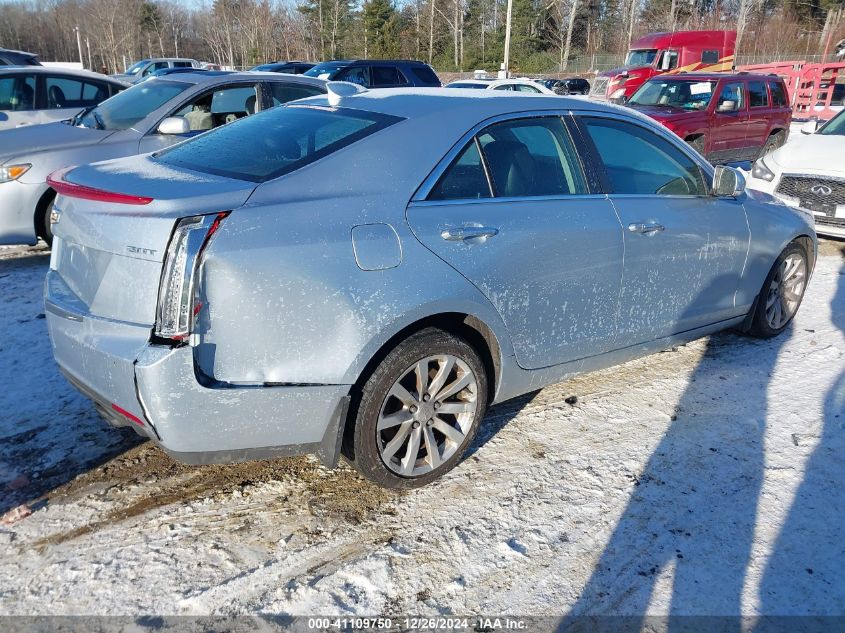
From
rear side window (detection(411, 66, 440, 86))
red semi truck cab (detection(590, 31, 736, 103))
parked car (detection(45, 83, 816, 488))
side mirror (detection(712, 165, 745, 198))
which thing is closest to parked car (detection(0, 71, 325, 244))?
parked car (detection(45, 83, 816, 488))

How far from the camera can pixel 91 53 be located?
67.6m

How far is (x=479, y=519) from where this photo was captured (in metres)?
3.00

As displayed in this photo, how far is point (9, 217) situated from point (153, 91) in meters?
1.94

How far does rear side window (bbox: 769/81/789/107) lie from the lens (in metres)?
13.6

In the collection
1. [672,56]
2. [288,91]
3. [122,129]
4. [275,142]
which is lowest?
[122,129]

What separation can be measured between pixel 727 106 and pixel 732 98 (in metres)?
0.42

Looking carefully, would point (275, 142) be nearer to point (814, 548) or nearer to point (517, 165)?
point (517, 165)

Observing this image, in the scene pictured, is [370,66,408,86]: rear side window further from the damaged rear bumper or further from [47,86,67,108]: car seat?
the damaged rear bumper

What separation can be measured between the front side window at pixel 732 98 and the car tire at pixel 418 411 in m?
10.9

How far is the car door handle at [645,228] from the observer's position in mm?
3658

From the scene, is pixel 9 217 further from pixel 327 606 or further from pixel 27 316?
pixel 327 606

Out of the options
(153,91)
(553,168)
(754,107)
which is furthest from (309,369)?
(754,107)

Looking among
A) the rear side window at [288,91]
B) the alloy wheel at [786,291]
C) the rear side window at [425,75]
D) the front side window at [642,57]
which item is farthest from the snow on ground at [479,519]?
the front side window at [642,57]

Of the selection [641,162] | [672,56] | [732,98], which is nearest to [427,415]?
[641,162]
